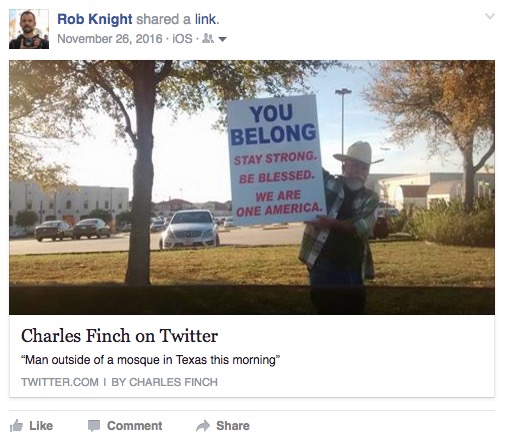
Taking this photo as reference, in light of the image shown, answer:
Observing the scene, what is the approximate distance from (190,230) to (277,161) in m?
0.69

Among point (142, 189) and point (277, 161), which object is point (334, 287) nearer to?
point (277, 161)

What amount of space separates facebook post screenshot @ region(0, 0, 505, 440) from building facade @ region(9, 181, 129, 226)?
12mm

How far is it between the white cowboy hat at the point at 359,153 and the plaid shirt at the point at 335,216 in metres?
0.12

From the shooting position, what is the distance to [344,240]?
3.00 meters

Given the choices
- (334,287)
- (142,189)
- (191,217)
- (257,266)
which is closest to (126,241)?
(142,189)
